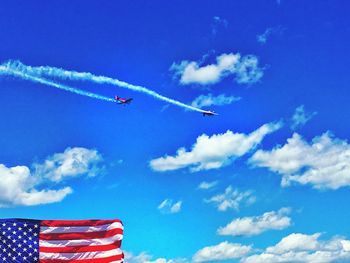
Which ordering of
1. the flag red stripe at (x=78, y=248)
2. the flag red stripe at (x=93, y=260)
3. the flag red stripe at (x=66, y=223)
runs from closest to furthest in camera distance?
1. the flag red stripe at (x=93, y=260)
2. the flag red stripe at (x=78, y=248)
3. the flag red stripe at (x=66, y=223)

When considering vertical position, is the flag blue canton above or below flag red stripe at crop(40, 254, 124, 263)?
above

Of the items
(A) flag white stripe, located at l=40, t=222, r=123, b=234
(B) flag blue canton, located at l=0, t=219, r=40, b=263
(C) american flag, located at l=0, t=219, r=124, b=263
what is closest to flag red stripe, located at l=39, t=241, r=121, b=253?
(C) american flag, located at l=0, t=219, r=124, b=263

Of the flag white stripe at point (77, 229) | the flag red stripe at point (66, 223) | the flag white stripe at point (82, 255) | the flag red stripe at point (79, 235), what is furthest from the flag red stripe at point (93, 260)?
the flag red stripe at point (66, 223)

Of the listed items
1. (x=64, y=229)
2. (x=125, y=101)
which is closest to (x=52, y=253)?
(x=64, y=229)

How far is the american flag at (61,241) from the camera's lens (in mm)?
28016

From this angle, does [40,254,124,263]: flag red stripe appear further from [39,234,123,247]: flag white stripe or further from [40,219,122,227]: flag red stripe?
[40,219,122,227]: flag red stripe

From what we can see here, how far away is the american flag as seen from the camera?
28016mm

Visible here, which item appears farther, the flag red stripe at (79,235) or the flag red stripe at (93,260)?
the flag red stripe at (79,235)

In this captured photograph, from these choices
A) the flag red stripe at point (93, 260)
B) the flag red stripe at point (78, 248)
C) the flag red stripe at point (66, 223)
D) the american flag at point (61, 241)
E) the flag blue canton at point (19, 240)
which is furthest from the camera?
the flag red stripe at point (66, 223)

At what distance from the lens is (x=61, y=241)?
2962 centimetres

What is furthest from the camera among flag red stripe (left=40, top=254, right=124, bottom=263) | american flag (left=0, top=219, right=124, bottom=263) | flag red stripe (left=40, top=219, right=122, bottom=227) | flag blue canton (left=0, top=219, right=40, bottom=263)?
flag red stripe (left=40, top=219, right=122, bottom=227)

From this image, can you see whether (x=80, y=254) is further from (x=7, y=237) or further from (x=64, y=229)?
(x=7, y=237)

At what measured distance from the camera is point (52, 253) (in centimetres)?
2952

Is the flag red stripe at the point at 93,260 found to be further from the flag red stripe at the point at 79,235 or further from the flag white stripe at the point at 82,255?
the flag red stripe at the point at 79,235
